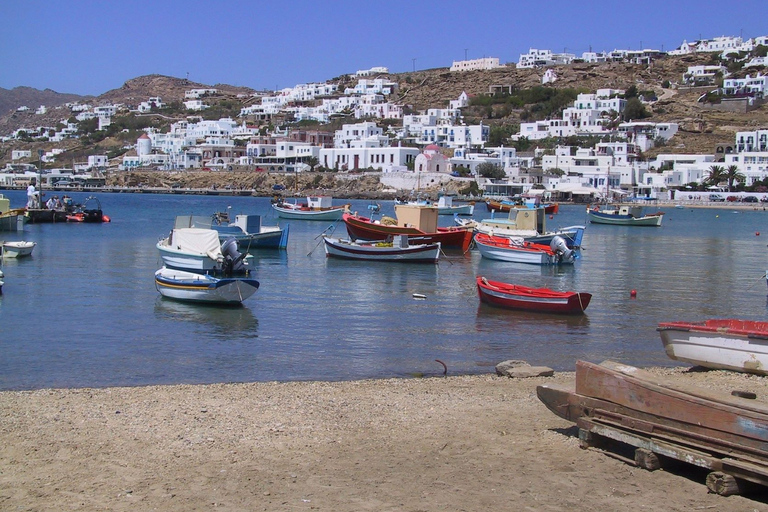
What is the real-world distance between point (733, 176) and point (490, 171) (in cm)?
3054

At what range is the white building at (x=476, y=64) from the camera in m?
183

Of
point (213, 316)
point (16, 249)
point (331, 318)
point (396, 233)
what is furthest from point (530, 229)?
point (16, 249)

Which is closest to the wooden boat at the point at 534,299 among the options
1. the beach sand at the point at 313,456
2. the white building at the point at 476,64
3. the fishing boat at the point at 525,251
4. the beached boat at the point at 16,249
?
the beach sand at the point at 313,456

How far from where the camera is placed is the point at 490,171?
104 meters

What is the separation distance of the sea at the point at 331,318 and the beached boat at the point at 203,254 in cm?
130

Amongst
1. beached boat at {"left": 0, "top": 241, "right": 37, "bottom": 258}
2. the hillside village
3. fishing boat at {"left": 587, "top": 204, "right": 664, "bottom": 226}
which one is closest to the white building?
the hillside village

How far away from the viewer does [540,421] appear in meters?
8.66

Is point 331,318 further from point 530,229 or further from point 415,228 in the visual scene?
point 530,229

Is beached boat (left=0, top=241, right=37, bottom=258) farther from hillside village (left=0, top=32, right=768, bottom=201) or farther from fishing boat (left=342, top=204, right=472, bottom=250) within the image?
hillside village (left=0, top=32, right=768, bottom=201)

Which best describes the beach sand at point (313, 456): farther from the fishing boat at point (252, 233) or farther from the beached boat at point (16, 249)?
the fishing boat at point (252, 233)

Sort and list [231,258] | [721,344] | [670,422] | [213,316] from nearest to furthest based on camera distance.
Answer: [670,422] → [721,344] → [213,316] → [231,258]

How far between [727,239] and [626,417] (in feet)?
150

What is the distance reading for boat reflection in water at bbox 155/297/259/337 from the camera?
54.0 feet

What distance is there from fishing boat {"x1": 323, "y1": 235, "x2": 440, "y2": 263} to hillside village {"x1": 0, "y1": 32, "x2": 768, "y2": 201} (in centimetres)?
6880
